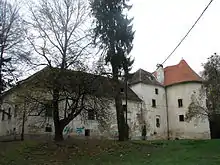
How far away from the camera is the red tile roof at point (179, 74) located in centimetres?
5466

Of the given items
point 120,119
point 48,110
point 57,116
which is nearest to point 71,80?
point 57,116

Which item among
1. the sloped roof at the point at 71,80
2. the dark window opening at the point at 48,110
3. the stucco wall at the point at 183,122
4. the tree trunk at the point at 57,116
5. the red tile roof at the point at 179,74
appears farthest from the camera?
the red tile roof at the point at 179,74

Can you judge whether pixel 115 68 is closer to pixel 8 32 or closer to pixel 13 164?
pixel 8 32

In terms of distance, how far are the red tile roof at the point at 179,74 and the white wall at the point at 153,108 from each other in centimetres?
287

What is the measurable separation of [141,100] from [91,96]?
26585 mm

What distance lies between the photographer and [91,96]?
25875mm

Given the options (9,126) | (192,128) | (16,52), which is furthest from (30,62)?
(192,128)

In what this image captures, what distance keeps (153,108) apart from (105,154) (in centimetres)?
3186

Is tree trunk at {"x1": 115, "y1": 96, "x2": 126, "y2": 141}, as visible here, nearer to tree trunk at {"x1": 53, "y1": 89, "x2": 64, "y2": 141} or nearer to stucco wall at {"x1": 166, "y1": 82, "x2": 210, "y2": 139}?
tree trunk at {"x1": 53, "y1": 89, "x2": 64, "y2": 141}

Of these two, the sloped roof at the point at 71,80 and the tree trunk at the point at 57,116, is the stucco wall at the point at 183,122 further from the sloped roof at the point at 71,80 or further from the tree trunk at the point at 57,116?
the tree trunk at the point at 57,116

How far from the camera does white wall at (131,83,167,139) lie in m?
51.3

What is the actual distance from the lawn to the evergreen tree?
4748 mm

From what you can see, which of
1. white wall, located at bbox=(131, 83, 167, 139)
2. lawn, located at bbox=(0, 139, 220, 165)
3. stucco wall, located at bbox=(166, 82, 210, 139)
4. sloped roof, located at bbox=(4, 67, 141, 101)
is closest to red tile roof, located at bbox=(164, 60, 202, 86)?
stucco wall, located at bbox=(166, 82, 210, 139)

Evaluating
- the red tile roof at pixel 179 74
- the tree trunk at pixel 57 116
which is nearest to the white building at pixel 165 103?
the red tile roof at pixel 179 74
